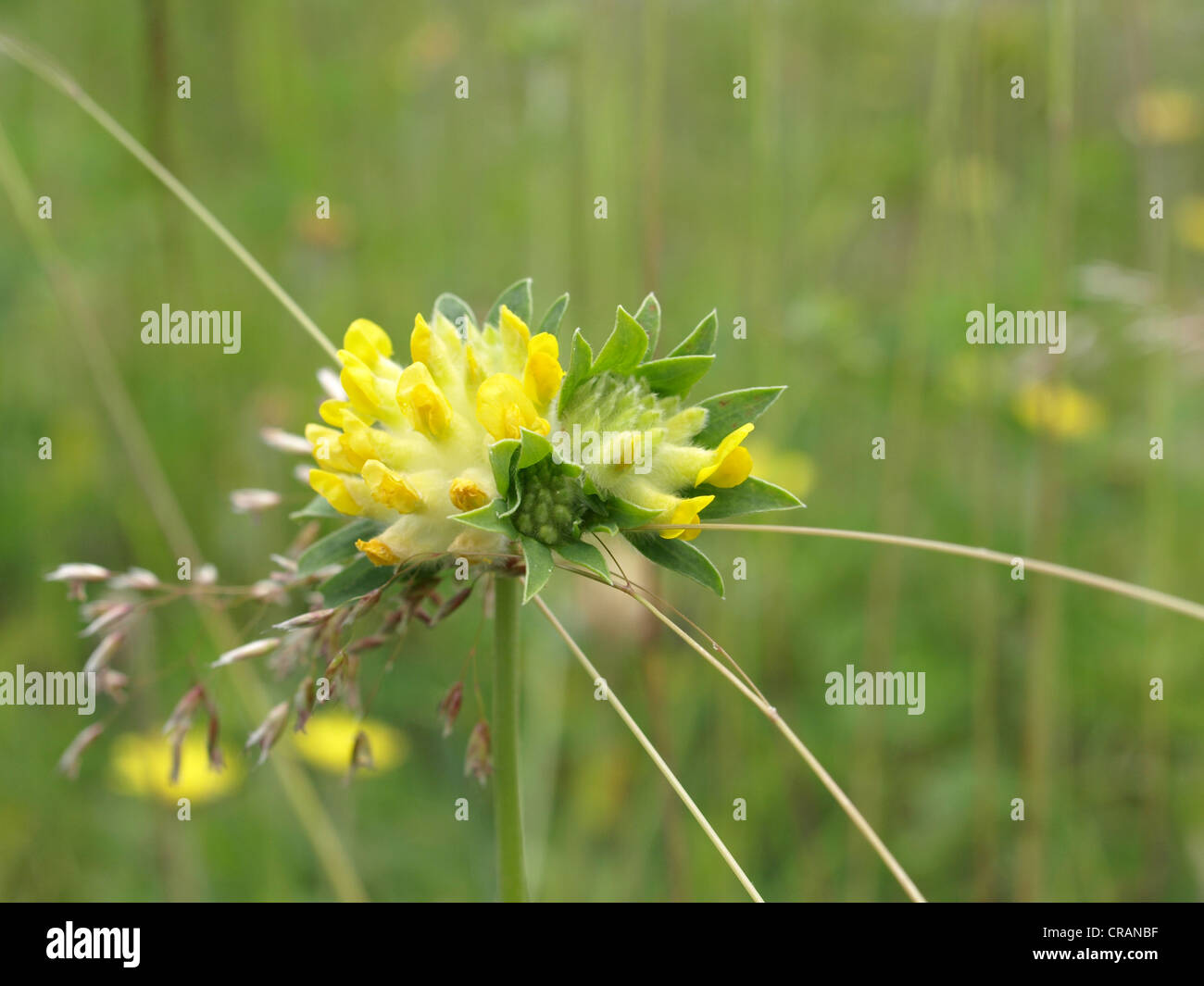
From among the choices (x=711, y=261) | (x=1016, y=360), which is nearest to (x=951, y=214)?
(x=1016, y=360)

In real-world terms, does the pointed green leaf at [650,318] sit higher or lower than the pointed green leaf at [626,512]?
higher

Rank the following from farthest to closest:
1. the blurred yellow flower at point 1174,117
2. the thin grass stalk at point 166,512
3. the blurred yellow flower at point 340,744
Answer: the blurred yellow flower at point 1174,117 → the blurred yellow flower at point 340,744 → the thin grass stalk at point 166,512

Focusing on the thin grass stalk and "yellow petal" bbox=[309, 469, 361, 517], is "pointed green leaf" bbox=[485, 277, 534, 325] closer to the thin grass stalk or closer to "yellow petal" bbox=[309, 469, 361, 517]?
"yellow petal" bbox=[309, 469, 361, 517]

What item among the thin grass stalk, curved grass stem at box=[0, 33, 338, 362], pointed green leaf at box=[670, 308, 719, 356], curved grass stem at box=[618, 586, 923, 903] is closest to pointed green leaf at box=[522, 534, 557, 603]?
curved grass stem at box=[618, 586, 923, 903]

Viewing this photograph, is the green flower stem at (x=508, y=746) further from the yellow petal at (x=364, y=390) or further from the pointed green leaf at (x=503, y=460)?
the yellow petal at (x=364, y=390)

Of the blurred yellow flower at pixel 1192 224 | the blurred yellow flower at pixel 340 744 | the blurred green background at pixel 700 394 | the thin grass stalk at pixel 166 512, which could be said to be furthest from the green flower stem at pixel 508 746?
the blurred yellow flower at pixel 1192 224

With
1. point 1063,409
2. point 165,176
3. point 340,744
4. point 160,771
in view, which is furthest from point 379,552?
point 1063,409
